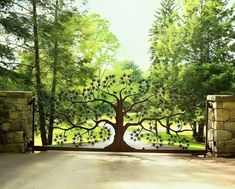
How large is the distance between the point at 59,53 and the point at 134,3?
81.7 feet

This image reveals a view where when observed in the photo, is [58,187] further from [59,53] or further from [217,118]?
[59,53]

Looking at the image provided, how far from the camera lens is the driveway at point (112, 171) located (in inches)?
148

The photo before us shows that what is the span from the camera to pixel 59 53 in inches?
420

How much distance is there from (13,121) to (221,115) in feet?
10.5

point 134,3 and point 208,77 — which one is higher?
point 134,3

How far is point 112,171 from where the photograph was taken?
Answer: 4492mm

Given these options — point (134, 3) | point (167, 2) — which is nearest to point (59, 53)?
point (167, 2)

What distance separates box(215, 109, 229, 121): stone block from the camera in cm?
581

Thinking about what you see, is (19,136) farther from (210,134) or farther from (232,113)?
(232,113)

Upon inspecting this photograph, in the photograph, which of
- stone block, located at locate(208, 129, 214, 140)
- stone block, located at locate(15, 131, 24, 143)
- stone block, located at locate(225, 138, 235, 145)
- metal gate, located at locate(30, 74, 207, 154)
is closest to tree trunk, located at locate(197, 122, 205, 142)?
metal gate, located at locate(30, 74, 207, 154)

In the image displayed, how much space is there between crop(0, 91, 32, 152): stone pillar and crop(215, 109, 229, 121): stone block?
9.68 ft

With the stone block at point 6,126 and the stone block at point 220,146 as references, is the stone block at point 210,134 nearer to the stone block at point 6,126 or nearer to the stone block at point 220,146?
the stone block at point 220,146

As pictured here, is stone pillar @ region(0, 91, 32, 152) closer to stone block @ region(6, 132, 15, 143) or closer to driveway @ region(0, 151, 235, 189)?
stone block @ region(6, 132, 15, 143)

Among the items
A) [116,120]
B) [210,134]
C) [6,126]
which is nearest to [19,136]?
[6,126]
